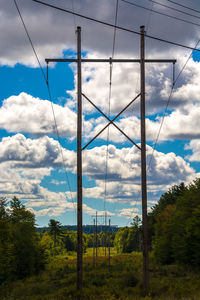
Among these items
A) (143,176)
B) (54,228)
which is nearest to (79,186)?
(143,176)

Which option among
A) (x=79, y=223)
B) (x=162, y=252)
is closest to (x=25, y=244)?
(x=162, y=252)

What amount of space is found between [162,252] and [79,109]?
3623 cm

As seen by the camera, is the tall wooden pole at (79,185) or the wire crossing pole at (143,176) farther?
the tall wooden pole at (79,185)

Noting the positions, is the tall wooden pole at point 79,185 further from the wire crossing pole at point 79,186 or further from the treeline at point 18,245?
the treeline at point 18,245

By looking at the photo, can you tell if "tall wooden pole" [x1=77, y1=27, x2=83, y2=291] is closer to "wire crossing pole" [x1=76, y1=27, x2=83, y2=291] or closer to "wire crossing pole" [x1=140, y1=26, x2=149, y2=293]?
"wire crossing pole" [x1=76, y1=27, x2=83, y2=291]

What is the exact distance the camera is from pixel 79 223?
18562 millimetres

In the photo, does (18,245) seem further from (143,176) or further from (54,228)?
(54,228)

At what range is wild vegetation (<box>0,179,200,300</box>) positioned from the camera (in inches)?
898

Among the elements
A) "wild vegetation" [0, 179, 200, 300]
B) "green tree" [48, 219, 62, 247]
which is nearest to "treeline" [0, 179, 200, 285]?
"wild vegetation" [0, 179, 200, 300]

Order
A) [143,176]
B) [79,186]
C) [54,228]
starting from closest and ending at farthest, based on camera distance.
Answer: [143,176] < [79,186] < [54,228]

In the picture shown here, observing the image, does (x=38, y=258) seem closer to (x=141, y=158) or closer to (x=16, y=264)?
(x=16, y=264)

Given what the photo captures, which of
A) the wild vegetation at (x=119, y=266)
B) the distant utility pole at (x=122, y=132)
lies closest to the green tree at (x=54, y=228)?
the wild vegetation at (x=119, y=266)

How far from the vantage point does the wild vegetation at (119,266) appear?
2280 centimetres

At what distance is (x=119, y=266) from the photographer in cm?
4938
